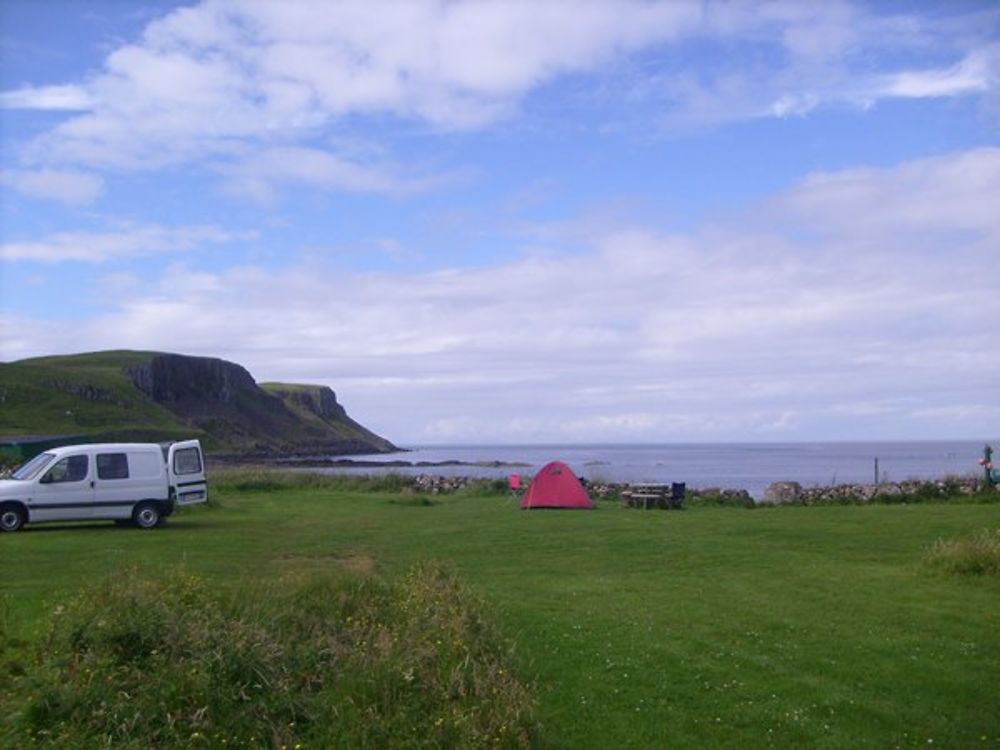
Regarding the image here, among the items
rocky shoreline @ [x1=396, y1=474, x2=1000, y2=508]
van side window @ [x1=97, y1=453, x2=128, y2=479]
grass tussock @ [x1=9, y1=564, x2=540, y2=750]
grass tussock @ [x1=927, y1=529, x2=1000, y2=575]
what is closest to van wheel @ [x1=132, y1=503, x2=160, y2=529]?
van side window @ [x1=97, y1=453, x2=128, y2=479]

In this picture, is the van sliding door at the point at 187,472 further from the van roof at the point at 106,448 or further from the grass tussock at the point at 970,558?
the grass tussock at the point at 970,558

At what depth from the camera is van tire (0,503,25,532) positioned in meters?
21.0

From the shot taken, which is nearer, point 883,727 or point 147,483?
point 883,727

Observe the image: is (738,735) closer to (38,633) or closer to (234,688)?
(234,688)

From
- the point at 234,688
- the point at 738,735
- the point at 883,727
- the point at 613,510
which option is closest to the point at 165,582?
the point at 234,688

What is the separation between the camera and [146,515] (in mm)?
22422

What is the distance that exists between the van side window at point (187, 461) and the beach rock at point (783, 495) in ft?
57.9

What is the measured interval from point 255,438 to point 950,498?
11732 cm

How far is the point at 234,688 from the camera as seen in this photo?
7.34 m

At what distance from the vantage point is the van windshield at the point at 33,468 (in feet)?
70.7

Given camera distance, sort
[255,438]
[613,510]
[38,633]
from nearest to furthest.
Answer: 1. [38,633]
2. [613,510]
3. [255,438]

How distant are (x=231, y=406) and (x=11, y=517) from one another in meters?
125

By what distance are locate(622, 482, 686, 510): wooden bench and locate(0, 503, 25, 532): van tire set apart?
55.4ft

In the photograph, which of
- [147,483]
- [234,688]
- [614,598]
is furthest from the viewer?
[147,483]
